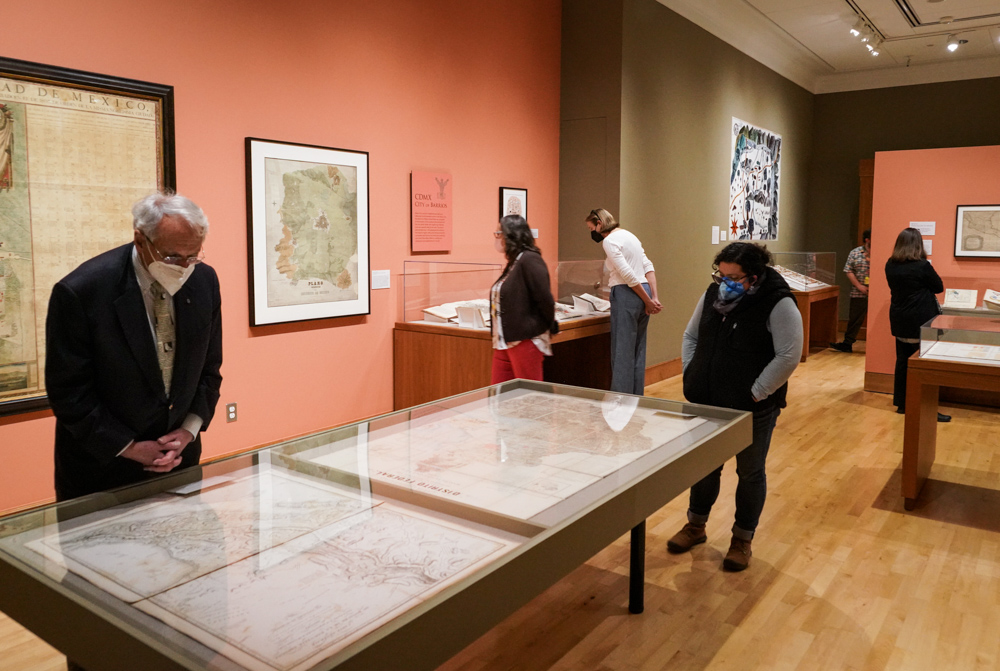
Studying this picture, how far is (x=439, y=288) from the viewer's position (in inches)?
220

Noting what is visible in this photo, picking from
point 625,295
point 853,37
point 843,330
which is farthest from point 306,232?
point 843,330

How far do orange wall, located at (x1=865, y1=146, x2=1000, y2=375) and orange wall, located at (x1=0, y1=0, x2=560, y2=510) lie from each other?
336cm

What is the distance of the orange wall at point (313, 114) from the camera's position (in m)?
3.70

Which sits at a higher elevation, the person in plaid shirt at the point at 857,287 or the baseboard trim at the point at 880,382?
the person in plaid shirt at the point at 857,287

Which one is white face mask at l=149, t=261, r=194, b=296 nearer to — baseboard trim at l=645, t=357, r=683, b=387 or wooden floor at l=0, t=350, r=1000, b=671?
wooden floor at l=0, t=350, r=1000, b=671

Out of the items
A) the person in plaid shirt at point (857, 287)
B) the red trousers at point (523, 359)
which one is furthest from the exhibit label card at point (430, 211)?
the person in plaid shirt at point (857, 287)

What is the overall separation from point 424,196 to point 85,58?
8.14ft

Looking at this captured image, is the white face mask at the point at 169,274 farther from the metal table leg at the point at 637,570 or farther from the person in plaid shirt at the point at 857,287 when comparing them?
the person in plaid shirt at the point at 857,287

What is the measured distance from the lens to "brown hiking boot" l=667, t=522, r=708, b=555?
3426mm

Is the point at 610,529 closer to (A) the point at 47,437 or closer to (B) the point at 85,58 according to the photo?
(A) the point at 47,437

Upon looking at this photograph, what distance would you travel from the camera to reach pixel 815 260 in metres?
9.41

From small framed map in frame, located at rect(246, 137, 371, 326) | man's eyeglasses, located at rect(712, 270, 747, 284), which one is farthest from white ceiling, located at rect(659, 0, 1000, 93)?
man's eyeglasses, located at rect(712, 270, 747, 284)

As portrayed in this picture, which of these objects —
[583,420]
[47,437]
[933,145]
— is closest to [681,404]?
[583,420]

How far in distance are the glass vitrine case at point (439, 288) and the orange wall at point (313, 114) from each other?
0.35 feet
